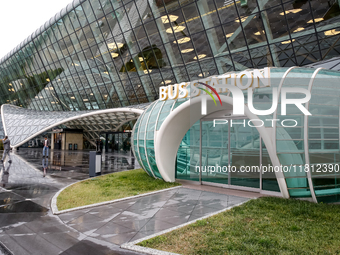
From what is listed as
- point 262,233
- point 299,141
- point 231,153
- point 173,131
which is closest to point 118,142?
point 173,131

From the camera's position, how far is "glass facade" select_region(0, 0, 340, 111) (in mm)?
19312

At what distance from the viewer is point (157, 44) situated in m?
26.8

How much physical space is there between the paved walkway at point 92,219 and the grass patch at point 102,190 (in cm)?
58

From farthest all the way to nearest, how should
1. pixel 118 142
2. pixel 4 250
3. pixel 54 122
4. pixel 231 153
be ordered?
pixel 118 142 < pixel 54 122 < pixel 231 153 < pixel 4 250

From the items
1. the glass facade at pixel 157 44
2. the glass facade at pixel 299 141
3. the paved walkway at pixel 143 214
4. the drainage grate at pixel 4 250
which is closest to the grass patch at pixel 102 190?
the paved walkway at pixel 143 214

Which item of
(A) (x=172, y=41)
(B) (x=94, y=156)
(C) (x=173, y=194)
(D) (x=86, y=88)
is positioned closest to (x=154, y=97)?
(A) (x=172, y=41)

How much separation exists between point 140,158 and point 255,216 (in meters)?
7.40

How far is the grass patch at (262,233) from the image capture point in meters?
4.82

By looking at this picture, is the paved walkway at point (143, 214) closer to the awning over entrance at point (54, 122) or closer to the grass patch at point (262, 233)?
the grass patch at point (262, 233)

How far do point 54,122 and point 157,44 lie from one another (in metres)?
19.4

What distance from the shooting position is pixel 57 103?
44.4 m

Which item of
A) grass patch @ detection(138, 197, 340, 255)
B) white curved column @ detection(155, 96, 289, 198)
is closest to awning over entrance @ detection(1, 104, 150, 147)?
white curved column @ detection(155, 96, 289, 198)

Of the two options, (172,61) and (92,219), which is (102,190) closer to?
(92,219)

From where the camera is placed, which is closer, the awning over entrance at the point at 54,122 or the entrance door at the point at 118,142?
the awning over entrance at the point at 54,122
